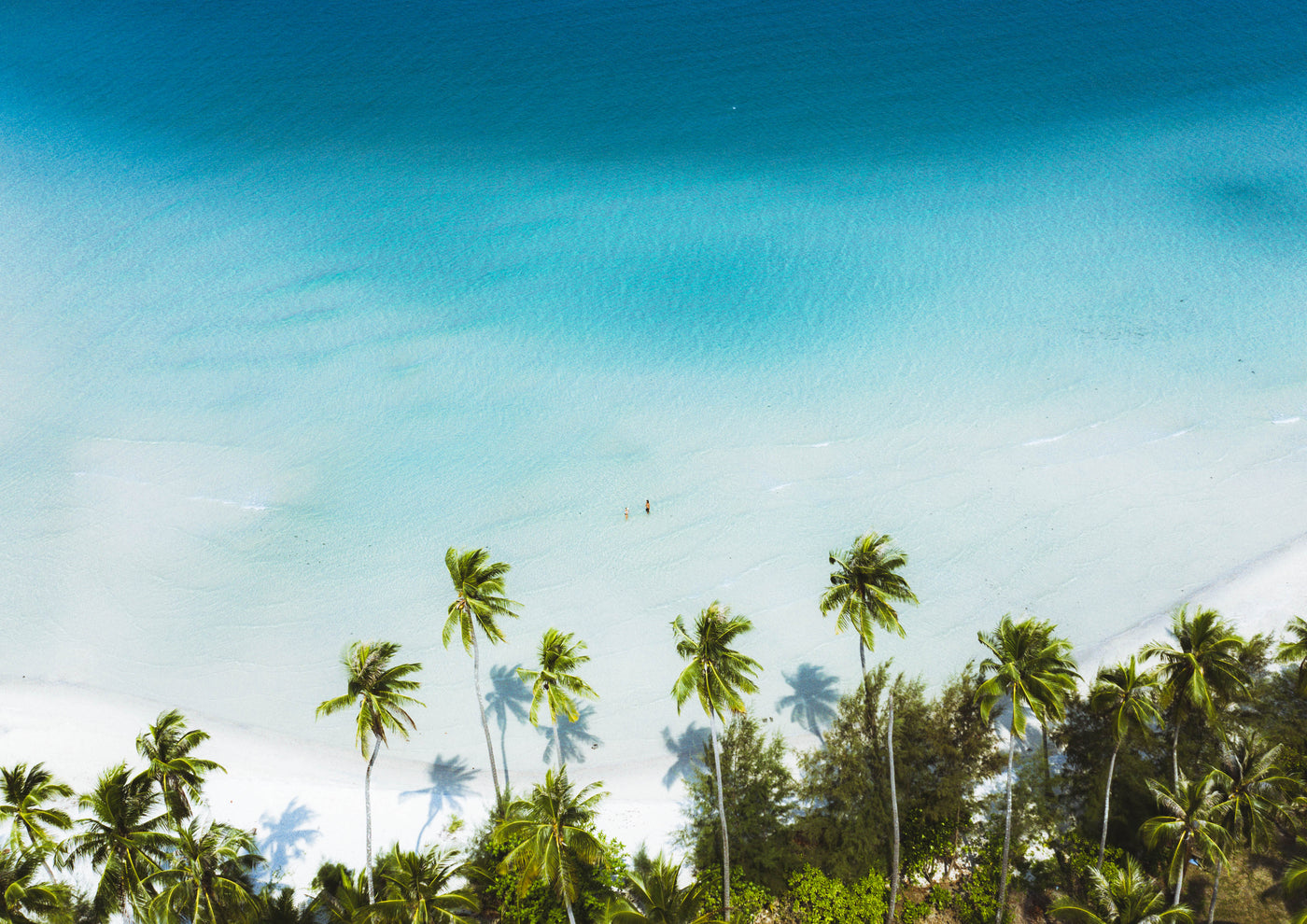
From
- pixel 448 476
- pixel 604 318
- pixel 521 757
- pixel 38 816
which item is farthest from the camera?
pixel 604 318

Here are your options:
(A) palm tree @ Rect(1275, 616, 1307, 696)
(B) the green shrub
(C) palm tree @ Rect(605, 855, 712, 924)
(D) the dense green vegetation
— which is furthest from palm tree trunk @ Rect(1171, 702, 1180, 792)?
(C) palm tree @ Rect(605, 855, 712, 924)

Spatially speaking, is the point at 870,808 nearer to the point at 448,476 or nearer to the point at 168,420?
the point at 448,476

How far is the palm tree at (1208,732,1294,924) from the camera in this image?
28219 millimetres

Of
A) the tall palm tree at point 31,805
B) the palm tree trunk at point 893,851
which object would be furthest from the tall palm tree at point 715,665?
the tall palm tree at point 31,805

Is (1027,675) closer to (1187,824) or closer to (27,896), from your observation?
(1187,824)

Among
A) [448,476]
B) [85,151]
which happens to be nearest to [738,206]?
[448,476]

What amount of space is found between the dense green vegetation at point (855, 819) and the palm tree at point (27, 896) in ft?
0.23

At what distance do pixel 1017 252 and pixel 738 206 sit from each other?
896 inches

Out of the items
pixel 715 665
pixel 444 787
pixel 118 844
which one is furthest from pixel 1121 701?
pixel 118 844

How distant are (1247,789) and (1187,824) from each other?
261 centimetres

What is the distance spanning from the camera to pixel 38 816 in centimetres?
2725

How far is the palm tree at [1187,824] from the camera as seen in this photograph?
90.8 feet

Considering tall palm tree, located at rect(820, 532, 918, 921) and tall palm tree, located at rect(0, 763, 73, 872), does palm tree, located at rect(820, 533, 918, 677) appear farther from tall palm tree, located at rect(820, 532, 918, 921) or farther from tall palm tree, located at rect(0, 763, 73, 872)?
tall palm tree, located at rect(0, 763, 73, 872)

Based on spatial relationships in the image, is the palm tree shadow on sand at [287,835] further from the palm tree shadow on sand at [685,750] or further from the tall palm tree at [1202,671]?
the tall palm tree at [1202,671]
